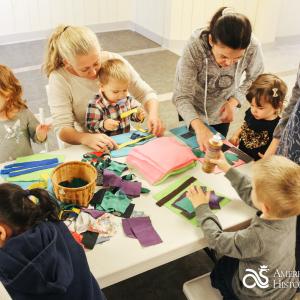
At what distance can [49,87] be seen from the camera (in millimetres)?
1900

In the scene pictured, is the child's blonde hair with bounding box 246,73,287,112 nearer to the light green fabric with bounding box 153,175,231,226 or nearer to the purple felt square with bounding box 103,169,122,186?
the light green fabric with bounding box 153,175,231,226

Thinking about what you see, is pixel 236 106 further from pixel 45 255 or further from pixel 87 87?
pixel 45 255

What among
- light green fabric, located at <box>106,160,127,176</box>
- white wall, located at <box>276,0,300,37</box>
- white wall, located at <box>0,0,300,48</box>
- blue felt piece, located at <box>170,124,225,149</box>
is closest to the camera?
light green fabric, located at <box>106,160,127,176</box>

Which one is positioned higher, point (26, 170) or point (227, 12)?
point (227, 12)

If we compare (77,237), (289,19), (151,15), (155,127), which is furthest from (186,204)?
(289,19)

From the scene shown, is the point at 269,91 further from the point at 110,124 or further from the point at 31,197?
the point at 31,197

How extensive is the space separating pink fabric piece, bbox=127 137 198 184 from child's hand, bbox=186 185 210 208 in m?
0.16

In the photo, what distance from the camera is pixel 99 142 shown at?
174 cm

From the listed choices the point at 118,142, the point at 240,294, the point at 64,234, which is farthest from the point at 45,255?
the point at 118,142

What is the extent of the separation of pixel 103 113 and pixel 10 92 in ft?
1.50

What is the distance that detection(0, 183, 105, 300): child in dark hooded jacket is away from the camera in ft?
3.34

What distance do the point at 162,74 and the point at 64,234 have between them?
3.51 m

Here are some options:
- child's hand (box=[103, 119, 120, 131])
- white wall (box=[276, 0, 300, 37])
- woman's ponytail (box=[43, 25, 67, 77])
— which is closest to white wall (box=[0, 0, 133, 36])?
white wall (box=[276, 0, 300, 37])

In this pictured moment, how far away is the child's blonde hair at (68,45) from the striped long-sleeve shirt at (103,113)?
0.25 meters
